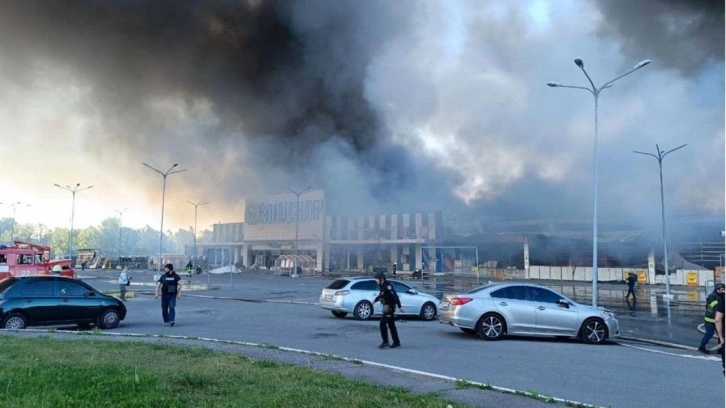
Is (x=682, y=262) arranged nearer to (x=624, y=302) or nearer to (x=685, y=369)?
(x=624, y=302)

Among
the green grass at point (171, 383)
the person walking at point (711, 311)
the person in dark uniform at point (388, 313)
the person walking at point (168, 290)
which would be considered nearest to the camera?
the green grass at point (171, 383)

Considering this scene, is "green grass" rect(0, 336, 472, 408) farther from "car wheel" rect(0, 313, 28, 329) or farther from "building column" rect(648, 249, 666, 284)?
"building column" rect(648, 249, 666, 284)

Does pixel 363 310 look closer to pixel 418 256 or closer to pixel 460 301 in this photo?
pixel 460 301

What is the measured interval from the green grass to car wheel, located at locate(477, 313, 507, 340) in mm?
5675

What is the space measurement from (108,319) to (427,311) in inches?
343

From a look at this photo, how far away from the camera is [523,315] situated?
39.8 feet

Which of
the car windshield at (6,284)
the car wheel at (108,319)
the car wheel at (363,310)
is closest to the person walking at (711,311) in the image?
the car wheel at (363,310)

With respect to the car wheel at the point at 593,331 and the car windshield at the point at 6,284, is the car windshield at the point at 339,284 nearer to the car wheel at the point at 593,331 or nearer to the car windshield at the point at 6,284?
the car wheel at the point at 593,331

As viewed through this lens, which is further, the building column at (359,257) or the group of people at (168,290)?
the building column at (359,257)

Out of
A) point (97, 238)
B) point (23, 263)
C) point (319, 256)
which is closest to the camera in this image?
point (23, 263)

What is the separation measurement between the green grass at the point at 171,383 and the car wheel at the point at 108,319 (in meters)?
5.14

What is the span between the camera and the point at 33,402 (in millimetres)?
5020

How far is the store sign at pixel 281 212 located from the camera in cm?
7100

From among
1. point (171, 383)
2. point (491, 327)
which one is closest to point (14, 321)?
point (171, 383)
